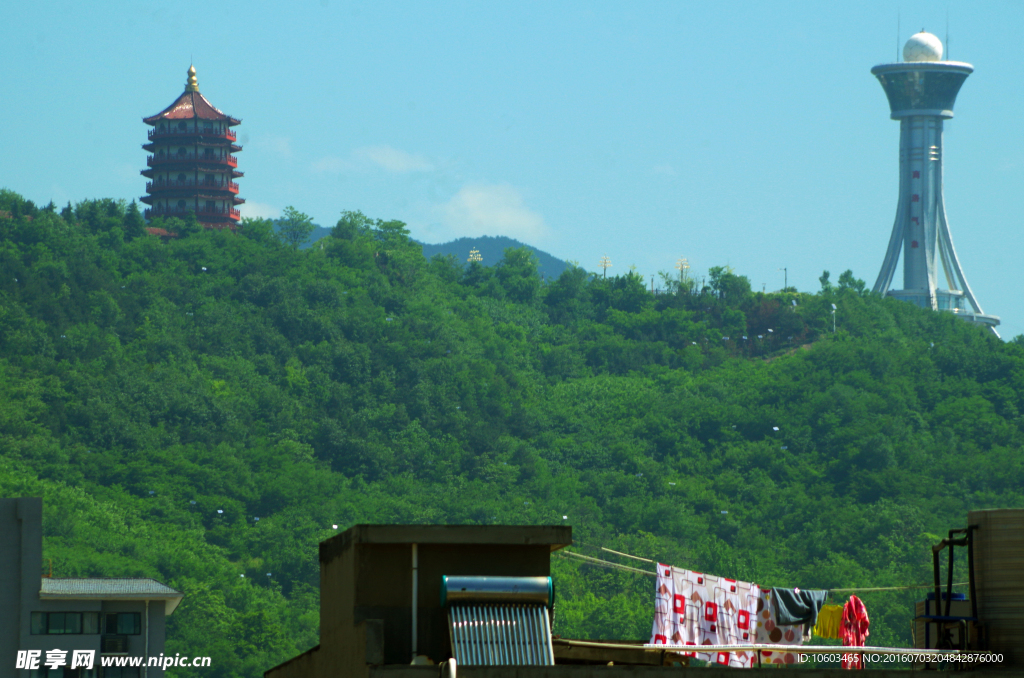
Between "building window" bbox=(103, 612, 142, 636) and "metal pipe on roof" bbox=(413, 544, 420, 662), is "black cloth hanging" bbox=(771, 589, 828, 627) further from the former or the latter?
"building window" bbox=(103, 612, 142, 636)

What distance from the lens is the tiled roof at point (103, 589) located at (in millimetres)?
49188

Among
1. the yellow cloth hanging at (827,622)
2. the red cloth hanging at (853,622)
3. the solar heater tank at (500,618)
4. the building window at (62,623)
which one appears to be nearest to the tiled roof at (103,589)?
the building window at (62,623)

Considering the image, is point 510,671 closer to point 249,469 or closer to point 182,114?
point 249,469

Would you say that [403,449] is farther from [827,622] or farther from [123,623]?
[827,622]

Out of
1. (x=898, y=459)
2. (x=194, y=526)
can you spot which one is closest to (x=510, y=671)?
(x=194, y=526)

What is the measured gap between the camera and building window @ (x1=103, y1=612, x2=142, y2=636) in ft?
168

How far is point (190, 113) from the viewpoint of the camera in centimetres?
18438

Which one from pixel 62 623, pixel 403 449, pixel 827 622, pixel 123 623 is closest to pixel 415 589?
pixel 827 622

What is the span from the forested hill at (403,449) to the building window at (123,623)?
79279mm

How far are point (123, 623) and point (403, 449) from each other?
437 ft

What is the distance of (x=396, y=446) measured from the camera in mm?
186125

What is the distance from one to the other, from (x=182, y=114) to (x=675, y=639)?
165 metres

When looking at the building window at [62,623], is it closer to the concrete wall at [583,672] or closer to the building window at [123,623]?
the building window at [123,623]

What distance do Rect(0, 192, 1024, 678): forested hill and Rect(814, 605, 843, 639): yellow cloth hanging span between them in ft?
353
